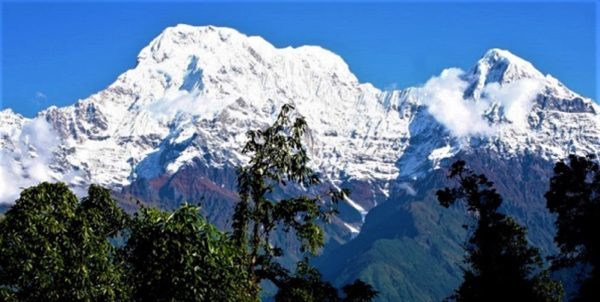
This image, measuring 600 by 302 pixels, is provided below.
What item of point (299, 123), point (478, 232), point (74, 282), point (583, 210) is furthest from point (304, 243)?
point (478, 232)

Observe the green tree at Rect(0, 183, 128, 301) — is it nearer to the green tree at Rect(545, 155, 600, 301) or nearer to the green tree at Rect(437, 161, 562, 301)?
the green tree at Rect(545, 155, 600, 301)

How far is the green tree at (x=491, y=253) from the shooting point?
7925 centimetres

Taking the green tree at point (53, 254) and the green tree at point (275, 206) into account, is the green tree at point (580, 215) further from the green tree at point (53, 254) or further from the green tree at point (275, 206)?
the green tree at point (53, 254)

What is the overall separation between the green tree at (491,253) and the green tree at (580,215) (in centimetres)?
396

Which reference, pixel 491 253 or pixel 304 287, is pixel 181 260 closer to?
pixel 304 287

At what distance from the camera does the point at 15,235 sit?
150 ft

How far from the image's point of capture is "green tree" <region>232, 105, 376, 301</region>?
4859cm

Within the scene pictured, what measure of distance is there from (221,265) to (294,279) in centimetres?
919

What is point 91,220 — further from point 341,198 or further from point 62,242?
point 341,198

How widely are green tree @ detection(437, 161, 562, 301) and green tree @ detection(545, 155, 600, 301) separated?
13.0ft

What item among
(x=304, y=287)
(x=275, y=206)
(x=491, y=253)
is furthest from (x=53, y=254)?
(x=491, y=253)

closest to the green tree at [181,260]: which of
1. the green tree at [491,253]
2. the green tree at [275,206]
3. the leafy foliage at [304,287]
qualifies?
the green tree at [275,206]

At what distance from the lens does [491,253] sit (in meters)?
Result: 82.9

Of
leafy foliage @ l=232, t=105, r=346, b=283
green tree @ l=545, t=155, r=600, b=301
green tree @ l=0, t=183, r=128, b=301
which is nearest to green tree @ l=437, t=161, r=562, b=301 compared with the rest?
green tree @ l=545, t=155, r=600, b=301
